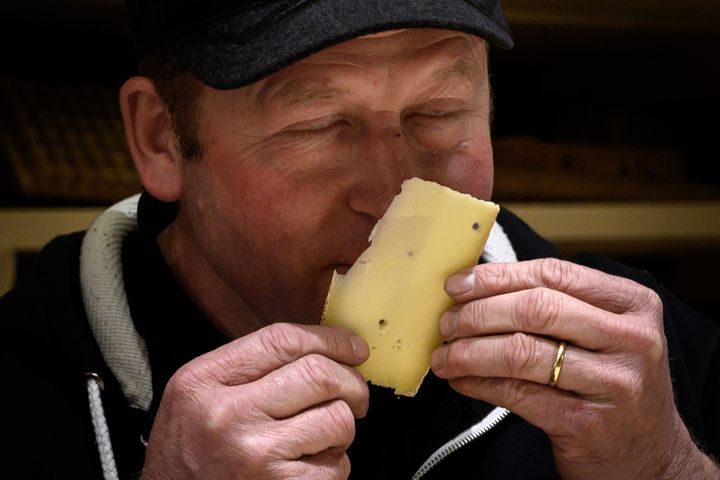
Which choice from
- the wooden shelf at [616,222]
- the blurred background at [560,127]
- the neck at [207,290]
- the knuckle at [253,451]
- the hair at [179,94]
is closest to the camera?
the knuckle at [253,451]

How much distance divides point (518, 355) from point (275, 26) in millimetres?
398

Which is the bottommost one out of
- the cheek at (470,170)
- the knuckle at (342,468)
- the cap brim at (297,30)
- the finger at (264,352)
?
the knuckle at (342,468)

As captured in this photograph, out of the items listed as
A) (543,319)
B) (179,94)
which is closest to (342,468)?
(543,319)

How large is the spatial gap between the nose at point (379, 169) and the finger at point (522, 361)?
17 cm

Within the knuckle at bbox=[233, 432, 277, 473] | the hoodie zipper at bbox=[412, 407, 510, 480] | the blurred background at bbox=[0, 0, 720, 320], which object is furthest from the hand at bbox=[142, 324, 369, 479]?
the blurred background at bbox=[0, 0, 720, 320]

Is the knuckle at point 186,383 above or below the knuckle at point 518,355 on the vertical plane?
above

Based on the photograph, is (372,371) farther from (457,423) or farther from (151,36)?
(151,36)

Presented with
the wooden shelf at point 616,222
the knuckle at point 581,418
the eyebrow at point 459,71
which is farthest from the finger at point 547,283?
the wooden shelf at point 616,222

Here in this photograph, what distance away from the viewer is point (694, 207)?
1.76m

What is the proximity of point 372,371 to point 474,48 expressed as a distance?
1.24 feet

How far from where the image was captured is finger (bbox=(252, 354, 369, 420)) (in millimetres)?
837

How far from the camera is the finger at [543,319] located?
2.86ft

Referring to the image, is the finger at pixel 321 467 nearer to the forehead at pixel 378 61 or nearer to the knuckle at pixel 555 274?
→ the knuckle at pixel 555 274

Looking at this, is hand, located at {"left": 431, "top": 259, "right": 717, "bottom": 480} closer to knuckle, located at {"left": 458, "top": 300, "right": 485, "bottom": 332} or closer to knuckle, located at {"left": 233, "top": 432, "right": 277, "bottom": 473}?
knuckle, located at {"left": 458, "top": 300, "right": 485, "bottom": 332}
